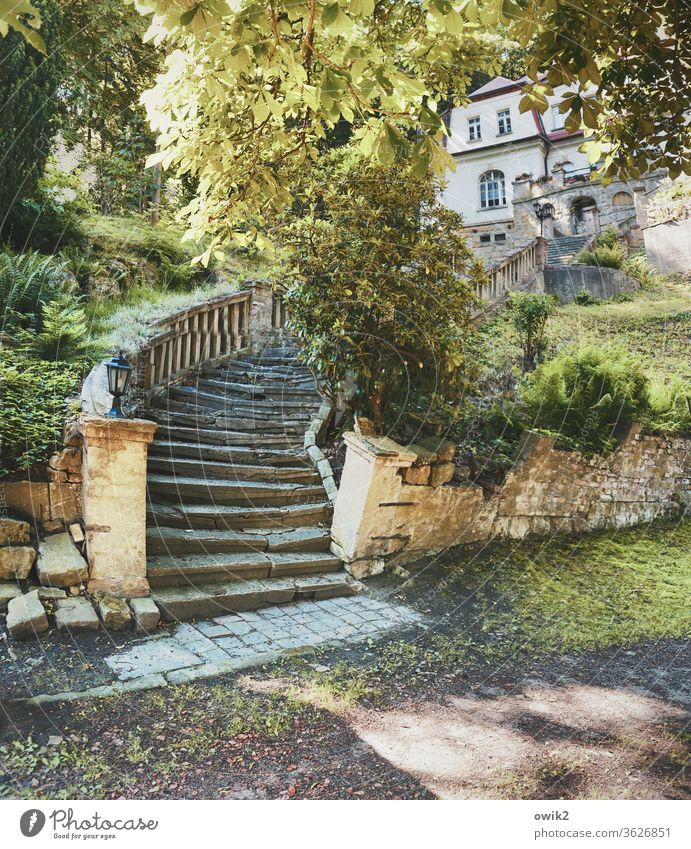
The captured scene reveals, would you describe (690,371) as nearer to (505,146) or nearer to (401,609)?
(401,609)

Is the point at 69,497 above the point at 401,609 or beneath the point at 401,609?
above

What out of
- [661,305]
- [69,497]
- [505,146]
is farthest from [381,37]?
[505,146]

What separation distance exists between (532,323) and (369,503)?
14.1 ft

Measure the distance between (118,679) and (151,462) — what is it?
8.56ft

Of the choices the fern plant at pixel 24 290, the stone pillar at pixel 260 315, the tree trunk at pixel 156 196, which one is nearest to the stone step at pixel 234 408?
the stone pillar at pixel 260 315

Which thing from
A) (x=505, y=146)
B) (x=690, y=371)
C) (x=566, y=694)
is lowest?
(x=566, y=694)

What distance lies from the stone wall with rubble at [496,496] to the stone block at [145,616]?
1982 mm

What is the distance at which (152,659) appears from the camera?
329 centimetres

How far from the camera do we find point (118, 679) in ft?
9.88

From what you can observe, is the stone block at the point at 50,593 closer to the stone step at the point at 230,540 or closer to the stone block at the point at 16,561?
the stone block at the point at 16,561

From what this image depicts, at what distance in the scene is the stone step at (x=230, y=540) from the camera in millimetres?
4434

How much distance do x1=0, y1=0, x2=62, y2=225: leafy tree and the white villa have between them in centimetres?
1004

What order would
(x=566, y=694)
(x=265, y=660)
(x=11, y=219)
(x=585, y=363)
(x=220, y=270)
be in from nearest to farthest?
(x=566, y=694)
(x=265, y=660)
(x=585, y=363)
(x=11, y=219)
(x=220, y=270)

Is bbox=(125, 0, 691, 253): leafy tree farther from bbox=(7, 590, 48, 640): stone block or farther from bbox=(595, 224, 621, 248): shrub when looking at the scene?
bbox=(595, 224, 621, 248): shrub
